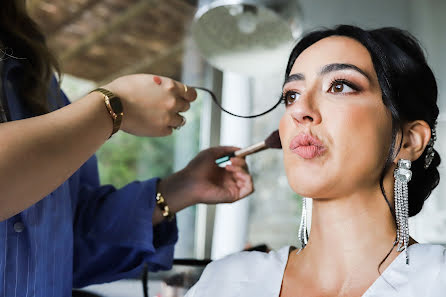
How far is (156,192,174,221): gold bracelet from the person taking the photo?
1.22 meters

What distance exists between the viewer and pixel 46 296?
38.0 inches

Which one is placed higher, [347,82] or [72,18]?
Answer: [347,82]

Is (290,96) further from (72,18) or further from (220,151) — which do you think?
(72,18)

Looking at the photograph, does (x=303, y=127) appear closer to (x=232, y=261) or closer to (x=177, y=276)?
(x=232, y=261)

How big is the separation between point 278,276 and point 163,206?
345 mm

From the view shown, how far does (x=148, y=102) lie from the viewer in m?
0.96

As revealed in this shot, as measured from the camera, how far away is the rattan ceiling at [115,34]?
3.78 meters

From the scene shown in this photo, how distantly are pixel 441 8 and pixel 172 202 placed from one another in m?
1.85

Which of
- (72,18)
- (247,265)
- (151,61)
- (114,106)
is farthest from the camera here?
(151,61)

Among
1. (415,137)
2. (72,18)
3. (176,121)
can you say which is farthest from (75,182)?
(72,18)

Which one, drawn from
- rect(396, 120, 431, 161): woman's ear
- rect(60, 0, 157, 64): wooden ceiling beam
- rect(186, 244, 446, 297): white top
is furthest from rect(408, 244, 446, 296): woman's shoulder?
rect(60, 0, 157, 64): wooden ceiling beam

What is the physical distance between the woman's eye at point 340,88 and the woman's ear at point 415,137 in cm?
15

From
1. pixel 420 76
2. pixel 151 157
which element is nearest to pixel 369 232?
pixel 420 76

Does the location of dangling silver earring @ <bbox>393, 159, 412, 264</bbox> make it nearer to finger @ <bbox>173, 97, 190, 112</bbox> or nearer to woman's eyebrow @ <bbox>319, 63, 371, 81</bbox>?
woman's eyebrow @ <bbox>319, 63, 371, 81</bbox>
